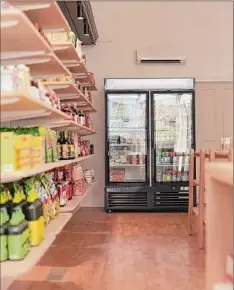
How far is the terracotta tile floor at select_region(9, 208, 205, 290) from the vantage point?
125 inches

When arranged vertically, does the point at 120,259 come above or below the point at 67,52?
below

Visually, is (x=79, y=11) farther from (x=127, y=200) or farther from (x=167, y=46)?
(x=127, y=200)

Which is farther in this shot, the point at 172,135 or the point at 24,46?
the point at 172,135

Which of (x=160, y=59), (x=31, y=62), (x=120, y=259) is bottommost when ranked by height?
(x=120, y=259)

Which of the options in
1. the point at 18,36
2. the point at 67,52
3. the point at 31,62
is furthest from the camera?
the point at 67,52

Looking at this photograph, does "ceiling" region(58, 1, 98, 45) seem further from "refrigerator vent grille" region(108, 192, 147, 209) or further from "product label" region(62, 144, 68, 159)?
"refrigerator vent grille" region(108, 192, 147, 209)

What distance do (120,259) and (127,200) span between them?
2869 mm

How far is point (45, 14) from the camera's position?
2547 mm

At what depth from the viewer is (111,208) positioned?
6691 millimetres

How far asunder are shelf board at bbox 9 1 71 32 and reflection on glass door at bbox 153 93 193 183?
422 centimetres

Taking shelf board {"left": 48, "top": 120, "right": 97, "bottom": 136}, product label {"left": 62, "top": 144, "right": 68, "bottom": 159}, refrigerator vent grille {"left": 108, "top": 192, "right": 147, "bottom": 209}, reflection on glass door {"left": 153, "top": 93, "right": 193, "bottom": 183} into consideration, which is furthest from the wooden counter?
reflection on glass door {"left": 153, "top": 93, "right": 193, "bottom": 183}

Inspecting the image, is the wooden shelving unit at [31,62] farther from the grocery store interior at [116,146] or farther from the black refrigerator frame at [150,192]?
the black refrigerator frame at [150,192]

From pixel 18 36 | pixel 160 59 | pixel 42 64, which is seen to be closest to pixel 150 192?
pixel 160 59

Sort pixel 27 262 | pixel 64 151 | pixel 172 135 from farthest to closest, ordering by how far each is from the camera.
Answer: pixel 172 135, pixel 64 151, pixel 27 262
